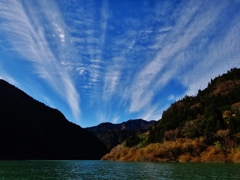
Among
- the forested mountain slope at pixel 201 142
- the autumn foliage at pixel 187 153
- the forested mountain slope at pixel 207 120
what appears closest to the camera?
the autumn foliage at pixel 187 153

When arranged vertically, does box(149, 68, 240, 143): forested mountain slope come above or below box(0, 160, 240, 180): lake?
above

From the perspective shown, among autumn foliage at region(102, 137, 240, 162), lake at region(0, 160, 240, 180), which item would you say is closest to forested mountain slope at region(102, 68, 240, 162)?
autumn foliage at region(102, 137, 240, 162)

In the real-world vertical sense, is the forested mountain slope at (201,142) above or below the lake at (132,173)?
above

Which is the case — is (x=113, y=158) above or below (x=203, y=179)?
above

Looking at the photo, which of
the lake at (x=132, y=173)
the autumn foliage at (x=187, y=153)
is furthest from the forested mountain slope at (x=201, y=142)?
the lake at (x=132, y=173)

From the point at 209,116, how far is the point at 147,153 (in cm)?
3995

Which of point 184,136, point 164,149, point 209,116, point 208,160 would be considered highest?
point 209,116

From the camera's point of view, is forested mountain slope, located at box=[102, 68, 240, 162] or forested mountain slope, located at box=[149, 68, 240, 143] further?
forested mountain slope, located at box=[149, 68, 240, 143]

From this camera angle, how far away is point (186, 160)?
121750mm

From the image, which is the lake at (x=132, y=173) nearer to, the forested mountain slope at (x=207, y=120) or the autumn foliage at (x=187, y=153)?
the autumn foliage at (x=187, y=153)

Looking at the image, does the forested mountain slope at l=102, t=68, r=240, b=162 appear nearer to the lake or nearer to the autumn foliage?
the autumn foliage

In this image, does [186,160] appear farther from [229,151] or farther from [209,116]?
[209,116]

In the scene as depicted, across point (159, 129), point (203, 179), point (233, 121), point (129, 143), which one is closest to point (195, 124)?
point (233, 121)

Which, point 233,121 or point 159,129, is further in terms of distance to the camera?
point 159,129
